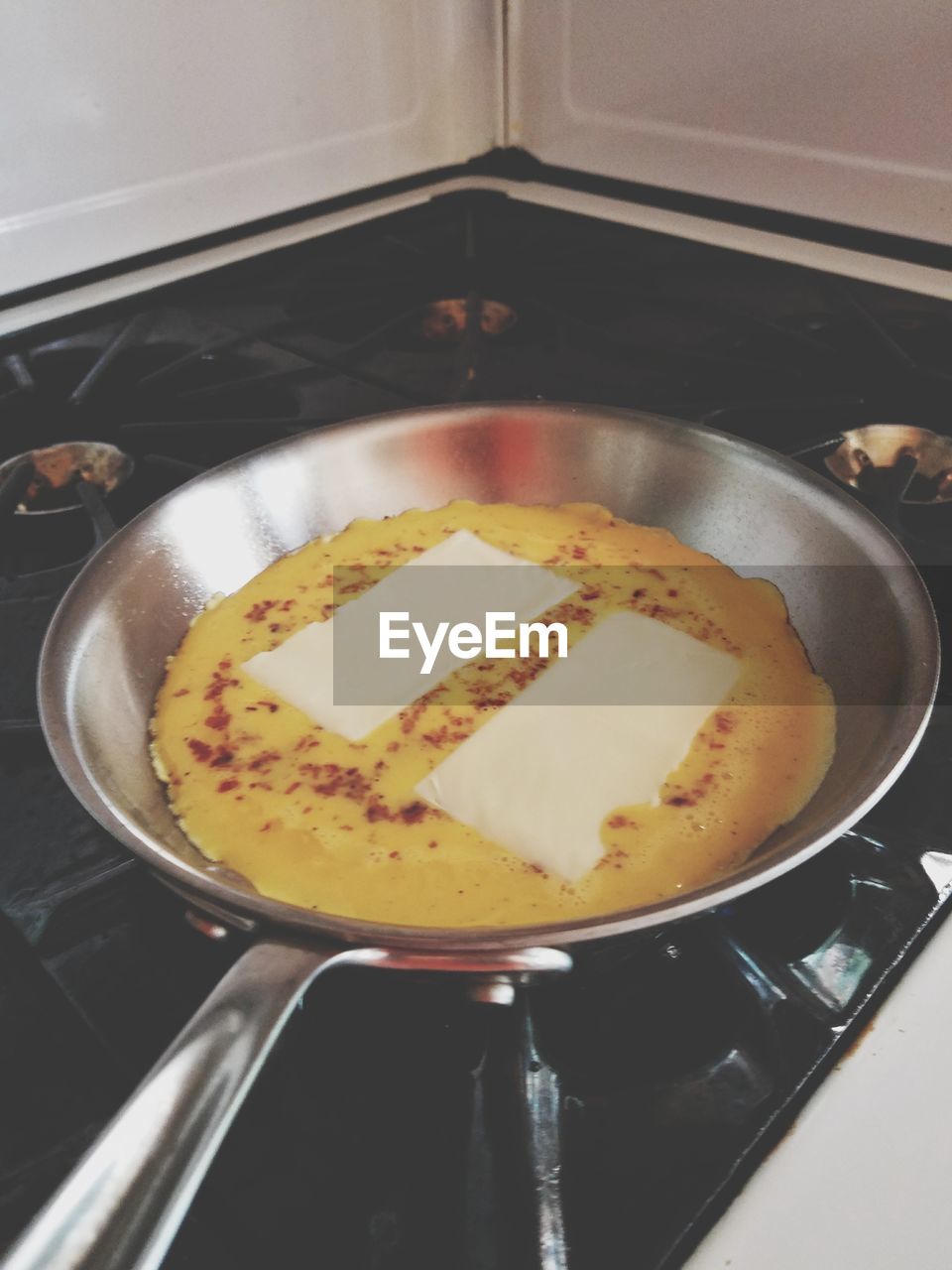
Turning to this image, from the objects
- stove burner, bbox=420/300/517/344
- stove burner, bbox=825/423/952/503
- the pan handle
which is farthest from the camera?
stove burner, bbox=420/300/517/344

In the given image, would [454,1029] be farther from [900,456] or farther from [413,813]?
[900,456]

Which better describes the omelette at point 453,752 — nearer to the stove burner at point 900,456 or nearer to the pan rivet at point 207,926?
the pan rivet at point 207,926

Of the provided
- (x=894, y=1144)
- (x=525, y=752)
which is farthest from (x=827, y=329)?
(x=894, y=1144)

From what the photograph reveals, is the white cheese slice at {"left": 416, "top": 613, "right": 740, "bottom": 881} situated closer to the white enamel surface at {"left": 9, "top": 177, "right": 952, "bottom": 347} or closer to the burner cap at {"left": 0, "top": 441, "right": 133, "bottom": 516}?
the burner cap at {"left": 0, "top": 441, "right": 133, "bottom": 516}

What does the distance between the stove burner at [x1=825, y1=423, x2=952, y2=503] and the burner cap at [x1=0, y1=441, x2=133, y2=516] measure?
0.61 metres

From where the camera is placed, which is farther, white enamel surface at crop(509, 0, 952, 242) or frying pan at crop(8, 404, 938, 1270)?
white enamel surface at crop(509, 0, 952, 242)

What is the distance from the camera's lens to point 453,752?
2.08 feet

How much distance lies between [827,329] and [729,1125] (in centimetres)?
84

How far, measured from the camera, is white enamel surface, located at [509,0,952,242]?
1018 mm

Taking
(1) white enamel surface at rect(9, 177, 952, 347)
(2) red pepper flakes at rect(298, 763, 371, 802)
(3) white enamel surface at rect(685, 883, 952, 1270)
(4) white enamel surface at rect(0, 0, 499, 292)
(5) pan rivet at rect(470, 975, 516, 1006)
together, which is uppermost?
(4) white enamel surface at rect(0, 0, 499, 292)

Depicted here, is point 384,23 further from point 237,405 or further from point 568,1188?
point 568,1188

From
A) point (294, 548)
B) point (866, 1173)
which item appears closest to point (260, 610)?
point (294, 548)

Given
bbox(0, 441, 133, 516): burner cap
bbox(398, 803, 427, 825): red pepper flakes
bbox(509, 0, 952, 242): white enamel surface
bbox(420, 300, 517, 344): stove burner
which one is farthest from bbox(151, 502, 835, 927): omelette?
bbox(509, 0, 952, 242): white enamel surface

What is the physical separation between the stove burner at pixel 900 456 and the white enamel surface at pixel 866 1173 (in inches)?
20.2
